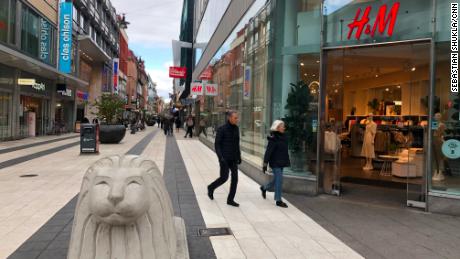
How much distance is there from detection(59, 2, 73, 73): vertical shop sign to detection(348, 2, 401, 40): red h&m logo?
23.5 metres

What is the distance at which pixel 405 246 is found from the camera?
16.7ft

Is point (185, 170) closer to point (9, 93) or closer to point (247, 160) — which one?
point (247, 160)

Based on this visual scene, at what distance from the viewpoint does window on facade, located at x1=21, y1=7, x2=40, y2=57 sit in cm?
2162

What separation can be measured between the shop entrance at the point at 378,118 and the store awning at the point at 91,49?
22092mm

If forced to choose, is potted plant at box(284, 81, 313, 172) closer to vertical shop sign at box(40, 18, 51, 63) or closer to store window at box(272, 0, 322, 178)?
store window at box(272, 0, 322, 178)

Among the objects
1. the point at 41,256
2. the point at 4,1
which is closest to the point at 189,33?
the point at 4,1

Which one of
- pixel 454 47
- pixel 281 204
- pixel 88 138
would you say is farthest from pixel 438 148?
pixel 88 138

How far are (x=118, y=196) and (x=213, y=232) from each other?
2.86 m

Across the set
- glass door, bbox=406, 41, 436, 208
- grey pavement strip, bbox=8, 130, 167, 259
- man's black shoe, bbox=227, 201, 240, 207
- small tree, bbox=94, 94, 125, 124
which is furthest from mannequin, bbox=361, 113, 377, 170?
small tree, bbox=94, 94, 125, 124

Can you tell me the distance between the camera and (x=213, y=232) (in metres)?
5.48

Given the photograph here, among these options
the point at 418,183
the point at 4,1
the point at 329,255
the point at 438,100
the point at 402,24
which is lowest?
the point at 329,255

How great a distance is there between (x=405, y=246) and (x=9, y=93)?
21.0 metres

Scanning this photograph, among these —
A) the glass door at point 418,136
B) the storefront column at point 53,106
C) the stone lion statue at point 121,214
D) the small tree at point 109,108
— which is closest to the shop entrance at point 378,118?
the glass door at point 418,136

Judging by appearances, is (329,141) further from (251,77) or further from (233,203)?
(251,77)
